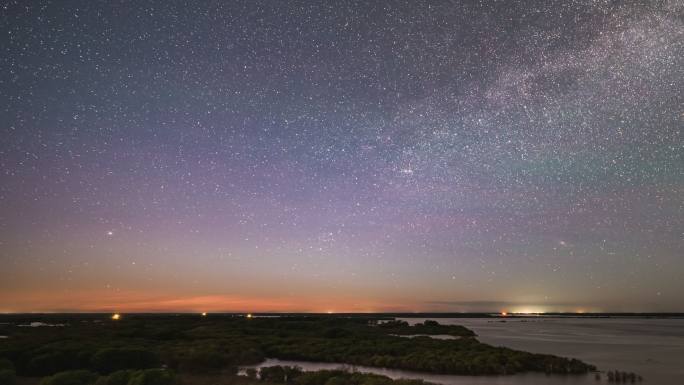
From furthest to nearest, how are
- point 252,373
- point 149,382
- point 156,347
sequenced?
point 156,347
point 252,373
point 149,382

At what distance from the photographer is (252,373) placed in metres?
34.5

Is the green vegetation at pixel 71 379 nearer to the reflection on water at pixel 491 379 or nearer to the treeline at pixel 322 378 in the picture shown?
the treeline at pixel 322 378

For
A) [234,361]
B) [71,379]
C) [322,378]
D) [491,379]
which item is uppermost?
[71,379]

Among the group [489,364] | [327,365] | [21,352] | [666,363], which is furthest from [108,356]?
[666,363]

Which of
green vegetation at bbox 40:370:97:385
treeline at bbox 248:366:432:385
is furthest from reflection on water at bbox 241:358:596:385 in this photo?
green vegetation at bbox 40:370:97:385

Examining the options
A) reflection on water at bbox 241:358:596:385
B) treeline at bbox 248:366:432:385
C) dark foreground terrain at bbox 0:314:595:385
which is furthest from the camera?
reflection on water at bbox 241:358:596:385

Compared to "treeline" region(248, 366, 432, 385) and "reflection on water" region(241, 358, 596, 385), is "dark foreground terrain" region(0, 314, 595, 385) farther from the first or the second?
"reflection on water" region(241, 358, 596, 385)

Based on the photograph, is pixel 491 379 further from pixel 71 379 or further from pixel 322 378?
pixel 71 379

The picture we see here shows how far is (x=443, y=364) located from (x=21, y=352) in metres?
32.4

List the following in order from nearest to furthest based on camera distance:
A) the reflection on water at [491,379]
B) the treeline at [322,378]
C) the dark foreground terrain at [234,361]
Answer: the treeline at [322,378] < the dark foreground terrain at [234,361] < the reflection on water at [491,379]

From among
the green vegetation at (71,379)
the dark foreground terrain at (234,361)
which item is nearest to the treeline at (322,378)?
the dark foreground terrain at (234,361)

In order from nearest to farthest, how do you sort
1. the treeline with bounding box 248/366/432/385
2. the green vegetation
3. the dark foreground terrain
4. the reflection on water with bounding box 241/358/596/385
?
1. the green vegetation
2. the treeline with bounding box 248/366/432/385
3. the dark foreground terrain
4. the reflection on water with bounding box 241/358/596/385

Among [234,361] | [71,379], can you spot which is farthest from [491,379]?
[71,379]

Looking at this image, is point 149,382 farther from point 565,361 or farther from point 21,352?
point 565,361
